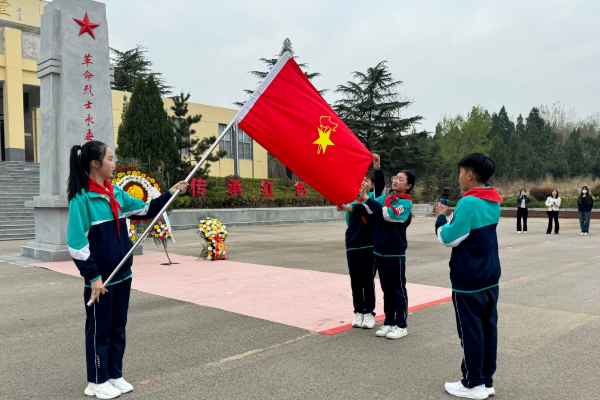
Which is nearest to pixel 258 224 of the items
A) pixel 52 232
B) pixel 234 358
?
→ pixel 52 232

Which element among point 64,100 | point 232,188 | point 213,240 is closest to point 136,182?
point 213,240

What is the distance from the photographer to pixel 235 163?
36500 mm

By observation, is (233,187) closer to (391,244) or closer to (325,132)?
(325,132)

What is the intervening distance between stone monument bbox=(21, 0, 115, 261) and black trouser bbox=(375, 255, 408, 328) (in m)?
8.36

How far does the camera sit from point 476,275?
11.4ft

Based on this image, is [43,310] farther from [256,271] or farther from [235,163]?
[235,163]

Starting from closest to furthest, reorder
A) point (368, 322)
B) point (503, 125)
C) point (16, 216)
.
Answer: point (368, 322), point (16, 216), point (503, 125)

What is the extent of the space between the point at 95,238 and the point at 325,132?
2.48 metres

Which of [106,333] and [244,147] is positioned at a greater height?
[244,147]

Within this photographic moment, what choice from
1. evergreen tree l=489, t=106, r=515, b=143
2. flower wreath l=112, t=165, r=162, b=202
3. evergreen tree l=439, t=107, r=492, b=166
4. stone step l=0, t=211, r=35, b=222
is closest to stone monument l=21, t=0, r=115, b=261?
flower wreath l=112, t=165, r=162, b=202

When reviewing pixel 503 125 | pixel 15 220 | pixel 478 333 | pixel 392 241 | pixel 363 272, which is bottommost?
pixel 478 333

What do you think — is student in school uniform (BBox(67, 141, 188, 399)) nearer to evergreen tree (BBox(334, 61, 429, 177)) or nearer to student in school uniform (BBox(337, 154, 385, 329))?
student in school uniform (BBox(337, 154, 385, 329))

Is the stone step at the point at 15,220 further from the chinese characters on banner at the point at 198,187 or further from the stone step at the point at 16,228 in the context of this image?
the chinese characters on banner at the point at 198,187

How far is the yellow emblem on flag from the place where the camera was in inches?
194
